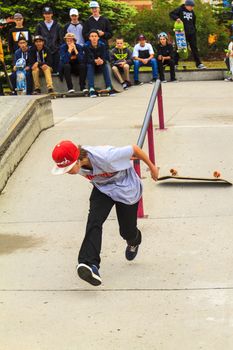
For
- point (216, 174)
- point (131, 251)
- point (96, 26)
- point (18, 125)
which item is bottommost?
point (216, 174)

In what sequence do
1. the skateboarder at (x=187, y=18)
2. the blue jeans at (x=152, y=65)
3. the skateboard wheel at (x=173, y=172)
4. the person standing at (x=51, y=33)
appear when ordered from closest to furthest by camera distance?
1. the skateboard wheel at (x=173, y=172)
2. the person standing at (x=51, y=33)
3. the blue jeans at (x=152, y=65)
4. the skateboarder at (x=187, y=18)

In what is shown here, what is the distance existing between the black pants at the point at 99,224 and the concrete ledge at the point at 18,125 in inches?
115

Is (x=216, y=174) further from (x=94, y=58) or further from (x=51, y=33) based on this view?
(x=51, y=33)

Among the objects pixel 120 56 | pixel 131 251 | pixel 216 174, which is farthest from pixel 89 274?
pixel 120 56

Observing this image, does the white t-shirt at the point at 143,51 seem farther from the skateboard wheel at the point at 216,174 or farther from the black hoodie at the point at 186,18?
the skateboard wheel at the point at 216,174

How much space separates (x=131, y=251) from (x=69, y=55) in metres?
10.7

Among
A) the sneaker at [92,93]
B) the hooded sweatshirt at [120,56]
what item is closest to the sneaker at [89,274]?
the sneaker at [92,93]

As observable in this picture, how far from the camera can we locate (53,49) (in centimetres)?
1639

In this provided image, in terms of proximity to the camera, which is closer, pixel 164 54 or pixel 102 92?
pixel 102 92

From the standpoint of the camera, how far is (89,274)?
5242 mm

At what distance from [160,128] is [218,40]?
63.4 ft

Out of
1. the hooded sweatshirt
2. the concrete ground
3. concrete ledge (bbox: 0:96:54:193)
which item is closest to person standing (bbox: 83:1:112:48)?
the hooded sweatshirt

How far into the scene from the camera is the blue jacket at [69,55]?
1589 cm

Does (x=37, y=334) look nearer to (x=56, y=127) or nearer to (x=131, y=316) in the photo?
(x=131, y=316)
